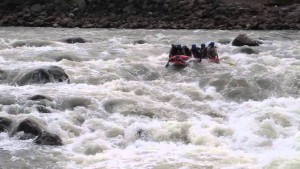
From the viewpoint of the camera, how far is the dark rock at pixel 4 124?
392 inches

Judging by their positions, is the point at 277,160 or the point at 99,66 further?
the point at 99,66

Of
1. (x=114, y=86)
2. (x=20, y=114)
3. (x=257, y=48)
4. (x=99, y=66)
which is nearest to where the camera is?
(x=20, y=114)

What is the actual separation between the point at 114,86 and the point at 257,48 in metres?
7.49

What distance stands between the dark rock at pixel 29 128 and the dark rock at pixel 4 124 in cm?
37

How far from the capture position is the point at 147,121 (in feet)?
35.9

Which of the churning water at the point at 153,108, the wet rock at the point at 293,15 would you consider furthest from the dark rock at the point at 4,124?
the wet rock at the point at 293,15

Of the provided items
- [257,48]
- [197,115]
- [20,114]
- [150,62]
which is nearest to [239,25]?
[257,48]

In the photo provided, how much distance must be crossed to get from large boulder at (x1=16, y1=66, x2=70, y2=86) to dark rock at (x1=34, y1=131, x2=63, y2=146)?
406 cm

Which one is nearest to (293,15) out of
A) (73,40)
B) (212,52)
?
(212,52)

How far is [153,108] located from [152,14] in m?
16.6

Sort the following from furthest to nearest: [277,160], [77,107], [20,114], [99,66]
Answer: [99,66] < [77,107] < [20,114] < [277,160]

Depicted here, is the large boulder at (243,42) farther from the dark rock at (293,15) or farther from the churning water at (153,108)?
the dark rock at (293,15)

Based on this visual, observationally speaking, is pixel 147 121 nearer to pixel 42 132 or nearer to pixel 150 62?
pixel 42 132

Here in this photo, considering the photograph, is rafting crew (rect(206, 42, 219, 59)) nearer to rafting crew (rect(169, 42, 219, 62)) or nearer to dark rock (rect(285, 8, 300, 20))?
rafting crew (rect(169, 42, 219, 62))
